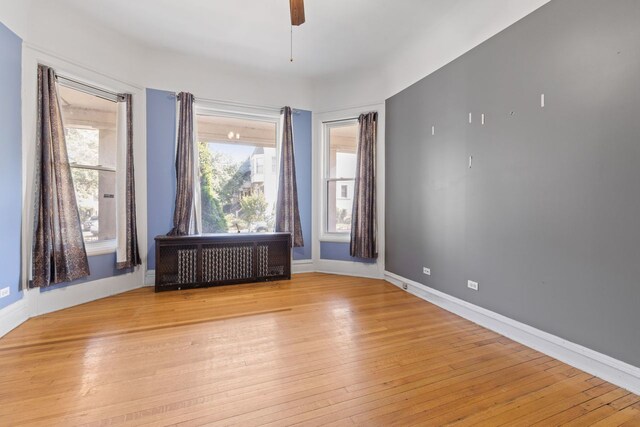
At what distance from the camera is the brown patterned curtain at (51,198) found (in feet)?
9.69

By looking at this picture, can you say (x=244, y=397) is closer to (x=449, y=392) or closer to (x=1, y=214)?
(x=449, y=392)

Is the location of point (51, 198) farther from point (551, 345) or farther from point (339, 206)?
point (551, 345)

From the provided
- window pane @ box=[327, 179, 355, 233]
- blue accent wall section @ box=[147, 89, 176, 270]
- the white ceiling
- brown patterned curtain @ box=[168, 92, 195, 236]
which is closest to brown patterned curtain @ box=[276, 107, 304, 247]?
window pane @ box=[327, 179, 355, 233]

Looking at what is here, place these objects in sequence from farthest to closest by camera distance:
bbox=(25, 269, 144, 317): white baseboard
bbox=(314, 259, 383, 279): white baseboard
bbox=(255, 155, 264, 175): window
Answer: bbox=(255, 155, 264, 175): window < bbox=(314, 259, 383, 279): white baseboard < bbox=(25, 269, 144, 317): white baseboard

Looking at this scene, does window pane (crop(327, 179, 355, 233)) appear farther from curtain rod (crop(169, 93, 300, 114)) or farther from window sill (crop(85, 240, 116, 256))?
window sill (crop(85, 240, 116, 256))

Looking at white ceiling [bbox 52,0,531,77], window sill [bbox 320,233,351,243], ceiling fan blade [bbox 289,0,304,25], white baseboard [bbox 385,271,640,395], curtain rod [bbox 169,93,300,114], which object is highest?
white ceiling [bbox 52,0,531,77]

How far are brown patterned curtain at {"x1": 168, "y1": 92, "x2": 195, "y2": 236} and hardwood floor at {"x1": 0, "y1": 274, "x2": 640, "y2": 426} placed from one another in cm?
132

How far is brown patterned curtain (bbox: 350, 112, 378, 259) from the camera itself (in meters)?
4.46

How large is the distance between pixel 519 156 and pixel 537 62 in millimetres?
737

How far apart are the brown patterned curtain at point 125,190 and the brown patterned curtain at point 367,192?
124 inches

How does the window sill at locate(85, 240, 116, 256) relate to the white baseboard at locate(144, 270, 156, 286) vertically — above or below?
above

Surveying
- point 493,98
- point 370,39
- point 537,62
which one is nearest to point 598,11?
point 537,62

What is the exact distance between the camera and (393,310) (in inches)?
126

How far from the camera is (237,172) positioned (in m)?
4.67
